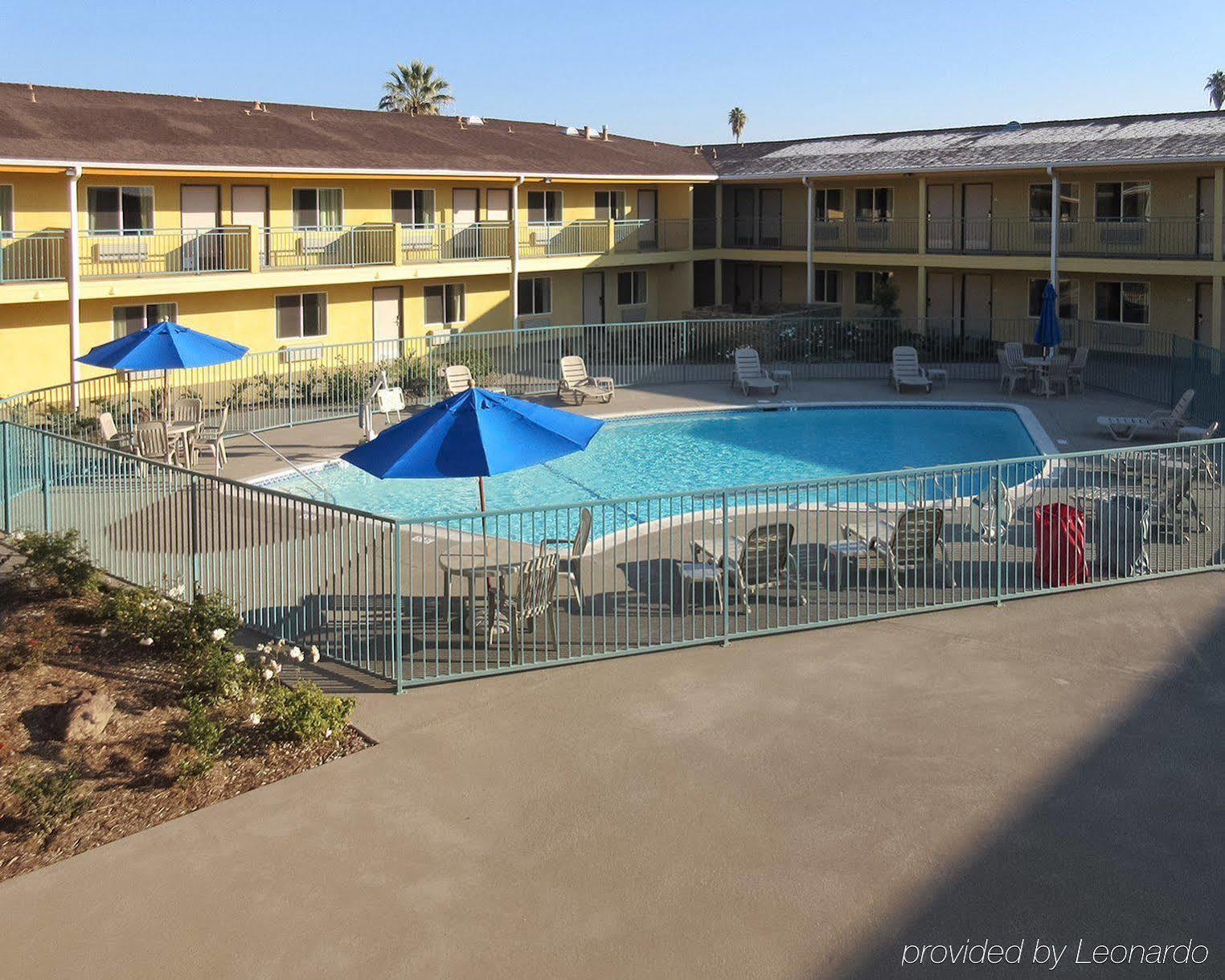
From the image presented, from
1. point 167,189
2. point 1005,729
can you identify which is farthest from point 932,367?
point 1005,729

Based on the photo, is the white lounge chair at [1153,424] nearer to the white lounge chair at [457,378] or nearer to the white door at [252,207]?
the white lounge chair at [457,378]

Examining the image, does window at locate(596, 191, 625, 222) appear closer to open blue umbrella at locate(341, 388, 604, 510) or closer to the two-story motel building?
the two-story motel building

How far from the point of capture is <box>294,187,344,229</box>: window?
31984 mm

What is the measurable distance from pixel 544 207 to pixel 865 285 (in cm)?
984

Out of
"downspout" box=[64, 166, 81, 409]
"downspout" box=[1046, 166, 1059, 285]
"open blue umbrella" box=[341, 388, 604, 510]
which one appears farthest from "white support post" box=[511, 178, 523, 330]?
"open blue umbrella" box=[341, 388, 604, 510]

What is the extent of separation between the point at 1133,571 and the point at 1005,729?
478 centimetres

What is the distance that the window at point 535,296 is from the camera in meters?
37.7

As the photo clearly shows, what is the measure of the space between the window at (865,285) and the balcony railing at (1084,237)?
244 centimetres

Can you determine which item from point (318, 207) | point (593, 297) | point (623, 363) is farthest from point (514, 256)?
point (593, 297)

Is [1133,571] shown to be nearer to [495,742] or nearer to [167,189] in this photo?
[495,742]

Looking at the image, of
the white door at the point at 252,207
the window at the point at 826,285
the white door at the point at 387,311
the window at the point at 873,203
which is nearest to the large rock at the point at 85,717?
the white door at the point at 252,207

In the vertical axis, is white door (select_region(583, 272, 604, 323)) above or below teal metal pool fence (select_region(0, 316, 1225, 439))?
above

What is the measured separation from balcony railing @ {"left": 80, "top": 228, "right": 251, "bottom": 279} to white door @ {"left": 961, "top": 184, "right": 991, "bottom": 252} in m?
18.9

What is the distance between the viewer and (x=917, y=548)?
13.5 m
